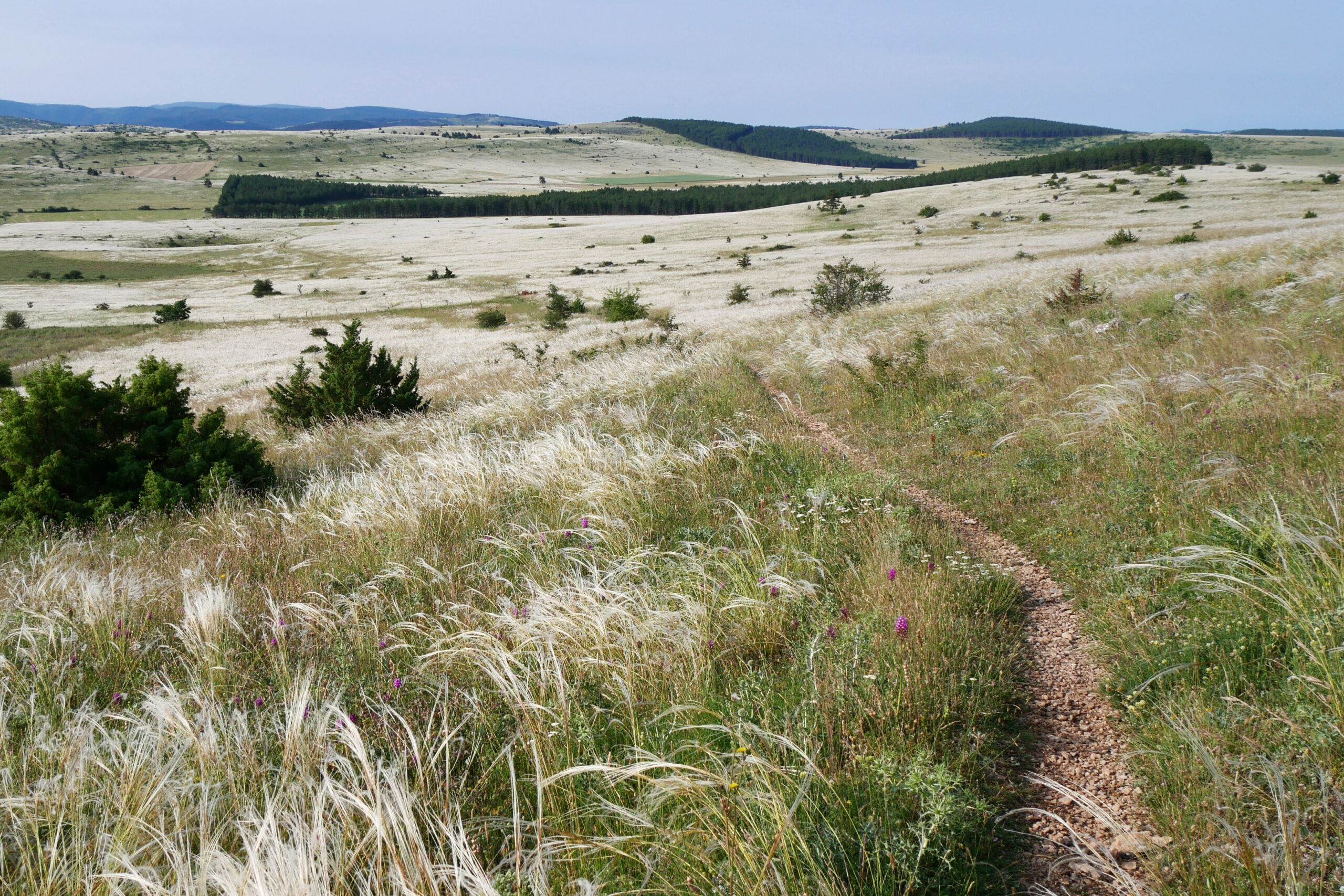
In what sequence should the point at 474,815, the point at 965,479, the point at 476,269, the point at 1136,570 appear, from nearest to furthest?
the point at 474,815 < the point at 1136,570 < the point at 965,479 < the point at 476,269

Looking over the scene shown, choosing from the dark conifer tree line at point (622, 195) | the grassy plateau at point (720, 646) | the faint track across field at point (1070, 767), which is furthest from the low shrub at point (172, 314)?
the dark conifer tree line at point (622, 195)

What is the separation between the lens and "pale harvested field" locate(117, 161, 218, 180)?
584ft

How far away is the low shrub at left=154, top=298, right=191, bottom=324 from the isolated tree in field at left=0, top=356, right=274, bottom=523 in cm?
4928

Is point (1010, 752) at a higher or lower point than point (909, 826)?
lower

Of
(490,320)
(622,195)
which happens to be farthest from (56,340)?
(622,195)

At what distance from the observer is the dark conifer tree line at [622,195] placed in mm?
107812

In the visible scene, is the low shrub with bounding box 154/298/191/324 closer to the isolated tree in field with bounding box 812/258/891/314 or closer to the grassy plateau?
the isolated tree in field with bounding box 812/258/891/314

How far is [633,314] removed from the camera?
Result: 3675 centimetres

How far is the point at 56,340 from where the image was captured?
142 ft

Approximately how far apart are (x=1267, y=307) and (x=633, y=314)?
29.5 meters

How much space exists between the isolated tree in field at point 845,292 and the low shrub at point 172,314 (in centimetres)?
4614

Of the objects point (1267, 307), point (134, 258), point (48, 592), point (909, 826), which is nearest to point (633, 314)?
point (1267, 307)

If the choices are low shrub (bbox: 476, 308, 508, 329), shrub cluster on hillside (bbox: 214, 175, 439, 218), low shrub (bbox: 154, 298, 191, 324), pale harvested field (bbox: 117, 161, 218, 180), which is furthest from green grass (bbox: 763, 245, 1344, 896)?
pale harvested field (bbox: 117, 161, 218, 180)

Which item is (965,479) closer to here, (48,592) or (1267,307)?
(1267,307)
